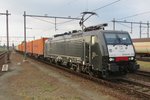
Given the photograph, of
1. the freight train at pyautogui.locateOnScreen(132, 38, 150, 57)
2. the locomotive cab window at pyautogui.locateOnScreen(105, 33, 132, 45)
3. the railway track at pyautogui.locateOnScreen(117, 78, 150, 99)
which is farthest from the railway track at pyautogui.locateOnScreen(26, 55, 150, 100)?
the freight train at pyautogui.locateOnScreen(132, 38, 150, 57)

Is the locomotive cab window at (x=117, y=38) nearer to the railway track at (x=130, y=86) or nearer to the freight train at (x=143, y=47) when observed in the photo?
the railway track at (x=130, y=86)

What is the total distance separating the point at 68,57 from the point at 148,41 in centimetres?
2150

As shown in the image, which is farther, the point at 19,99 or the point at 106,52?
the point at 106,52

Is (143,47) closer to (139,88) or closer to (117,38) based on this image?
(117,38)

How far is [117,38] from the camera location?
1605 centimetres

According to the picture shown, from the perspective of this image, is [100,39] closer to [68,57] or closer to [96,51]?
[96,51]

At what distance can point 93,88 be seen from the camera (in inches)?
539

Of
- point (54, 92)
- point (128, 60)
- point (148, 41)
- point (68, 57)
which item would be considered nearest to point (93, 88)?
point (54, 92)

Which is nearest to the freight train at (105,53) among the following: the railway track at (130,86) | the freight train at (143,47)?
the railway track at (130,86)

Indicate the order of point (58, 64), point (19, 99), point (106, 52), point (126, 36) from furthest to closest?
point (58, 64)
point (126, 36)
point (106, 52)
point (19, 99)

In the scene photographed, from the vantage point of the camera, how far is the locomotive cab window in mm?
15711

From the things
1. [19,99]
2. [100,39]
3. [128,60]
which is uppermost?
[100,39]

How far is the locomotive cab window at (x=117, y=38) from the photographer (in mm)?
15711

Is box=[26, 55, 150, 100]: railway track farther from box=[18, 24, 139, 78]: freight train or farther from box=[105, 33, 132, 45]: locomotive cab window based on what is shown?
box=[105, 33, 132, 45]: locomotive cab window
